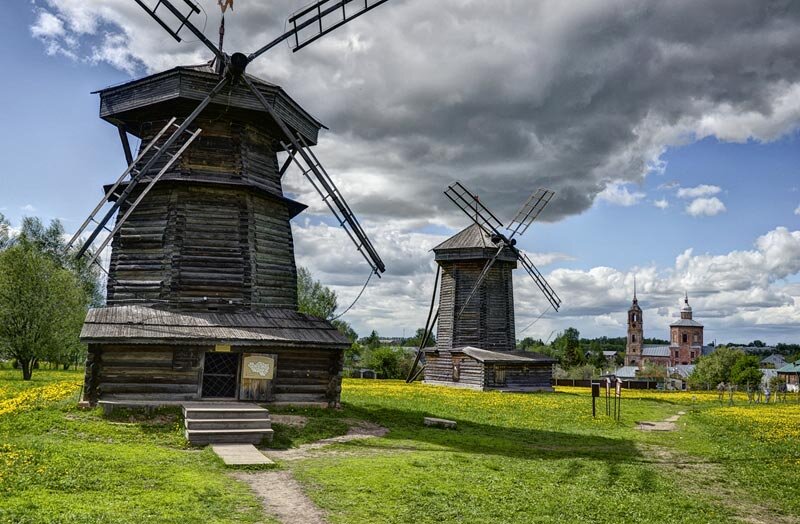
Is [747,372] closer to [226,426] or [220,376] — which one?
[220,376]

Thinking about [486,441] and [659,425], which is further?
[659,425]

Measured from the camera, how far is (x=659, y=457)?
17.5 m

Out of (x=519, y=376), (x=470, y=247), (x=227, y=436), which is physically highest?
(x=470, y=247)

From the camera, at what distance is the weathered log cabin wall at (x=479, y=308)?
149 feet

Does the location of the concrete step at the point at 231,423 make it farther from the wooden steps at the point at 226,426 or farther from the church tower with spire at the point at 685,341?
the church tower with spire at the point at 685,341

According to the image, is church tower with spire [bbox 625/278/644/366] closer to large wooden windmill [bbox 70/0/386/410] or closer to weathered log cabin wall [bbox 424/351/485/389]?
weathered log cabin wall [bbox 424/351/485/389]

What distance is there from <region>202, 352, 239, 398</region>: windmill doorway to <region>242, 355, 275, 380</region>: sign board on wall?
3.30 feet

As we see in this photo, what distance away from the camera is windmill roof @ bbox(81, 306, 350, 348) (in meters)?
18.4

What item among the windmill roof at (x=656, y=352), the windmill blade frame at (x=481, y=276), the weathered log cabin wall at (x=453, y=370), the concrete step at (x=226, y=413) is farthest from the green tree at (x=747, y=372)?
the windmill roof at (x=656, y=352)

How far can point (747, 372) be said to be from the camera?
53.5 m

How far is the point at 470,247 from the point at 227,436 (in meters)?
32.5

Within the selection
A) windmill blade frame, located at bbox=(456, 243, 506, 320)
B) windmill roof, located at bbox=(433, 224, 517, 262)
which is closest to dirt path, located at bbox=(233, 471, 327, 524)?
windmill blade frame, located at bbox=(456, 243, 506, 320)

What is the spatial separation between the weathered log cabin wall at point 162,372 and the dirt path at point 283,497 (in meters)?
7.92

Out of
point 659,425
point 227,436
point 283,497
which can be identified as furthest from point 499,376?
point 283,497
